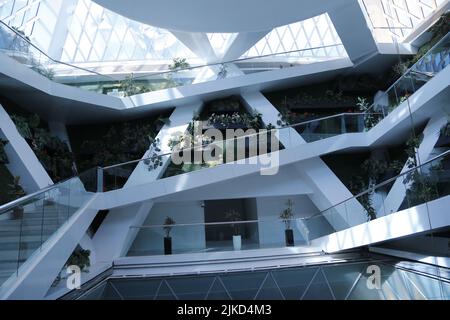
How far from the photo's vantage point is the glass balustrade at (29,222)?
467cm

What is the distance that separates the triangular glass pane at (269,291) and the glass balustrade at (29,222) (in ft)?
15.1

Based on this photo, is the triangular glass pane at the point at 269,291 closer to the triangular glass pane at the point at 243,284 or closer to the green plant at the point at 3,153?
the triangular glass pane at the point at 243,284

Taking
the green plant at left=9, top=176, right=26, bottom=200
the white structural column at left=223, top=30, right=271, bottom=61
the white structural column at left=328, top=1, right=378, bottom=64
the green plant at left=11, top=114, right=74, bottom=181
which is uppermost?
the white structural column at left=223, top=30, right=271, bottom=61

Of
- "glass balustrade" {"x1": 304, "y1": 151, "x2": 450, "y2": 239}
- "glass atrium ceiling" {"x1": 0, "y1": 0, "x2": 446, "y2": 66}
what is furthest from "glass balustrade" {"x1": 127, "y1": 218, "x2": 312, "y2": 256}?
"glass atrium ceiling" {"x1": 0, "y1": 0, "x2": 446, "y2": 66}

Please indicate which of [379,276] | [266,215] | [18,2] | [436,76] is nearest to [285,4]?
[436,76]

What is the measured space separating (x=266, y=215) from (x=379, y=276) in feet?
22.8

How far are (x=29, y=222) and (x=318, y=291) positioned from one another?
6.14m

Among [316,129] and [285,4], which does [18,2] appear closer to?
[285,4]

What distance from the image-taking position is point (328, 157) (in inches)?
595

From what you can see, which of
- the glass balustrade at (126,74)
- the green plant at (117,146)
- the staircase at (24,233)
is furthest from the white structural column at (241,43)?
the staircase at (24,233)

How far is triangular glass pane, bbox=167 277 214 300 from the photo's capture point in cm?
755

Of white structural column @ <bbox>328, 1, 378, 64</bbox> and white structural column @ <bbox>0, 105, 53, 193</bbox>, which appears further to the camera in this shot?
white structural column @ <bbox>328, 1, 378, 64</bbox>

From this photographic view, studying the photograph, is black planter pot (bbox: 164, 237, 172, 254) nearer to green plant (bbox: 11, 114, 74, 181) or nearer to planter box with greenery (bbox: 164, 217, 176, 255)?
planter box with greenery (bbox: 164, 217, 176, 255)

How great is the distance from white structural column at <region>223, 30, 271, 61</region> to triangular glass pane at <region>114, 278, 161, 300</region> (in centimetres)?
1009
